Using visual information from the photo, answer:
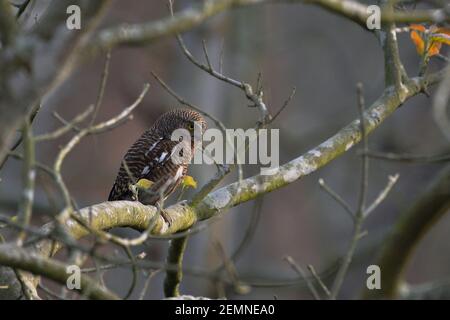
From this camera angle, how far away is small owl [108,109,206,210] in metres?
5.64

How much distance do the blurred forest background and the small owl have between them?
2.49 m

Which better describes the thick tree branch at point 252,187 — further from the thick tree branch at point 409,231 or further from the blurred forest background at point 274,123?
the blurred forest background at point 274,123

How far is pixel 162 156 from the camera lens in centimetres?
587

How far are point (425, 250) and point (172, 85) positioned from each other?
569cm

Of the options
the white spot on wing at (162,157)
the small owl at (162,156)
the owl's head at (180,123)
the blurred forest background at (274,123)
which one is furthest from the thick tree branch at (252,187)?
the blurred forest background at (274,123)

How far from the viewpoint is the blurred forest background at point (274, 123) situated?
10867 mm

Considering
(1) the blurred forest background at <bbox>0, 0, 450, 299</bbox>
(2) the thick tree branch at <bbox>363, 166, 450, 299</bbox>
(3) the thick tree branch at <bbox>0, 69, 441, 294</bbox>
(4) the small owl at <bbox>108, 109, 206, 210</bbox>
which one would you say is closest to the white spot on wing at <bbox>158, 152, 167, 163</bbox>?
(4) the small owl at <bbox>108, 109, 206, 210</bbox>

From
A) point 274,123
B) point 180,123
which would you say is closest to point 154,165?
point 180,123

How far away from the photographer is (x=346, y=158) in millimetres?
13812

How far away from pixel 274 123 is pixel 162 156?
504 centimetres

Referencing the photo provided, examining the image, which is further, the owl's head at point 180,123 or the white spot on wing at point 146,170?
the owl's head at point 180,123
